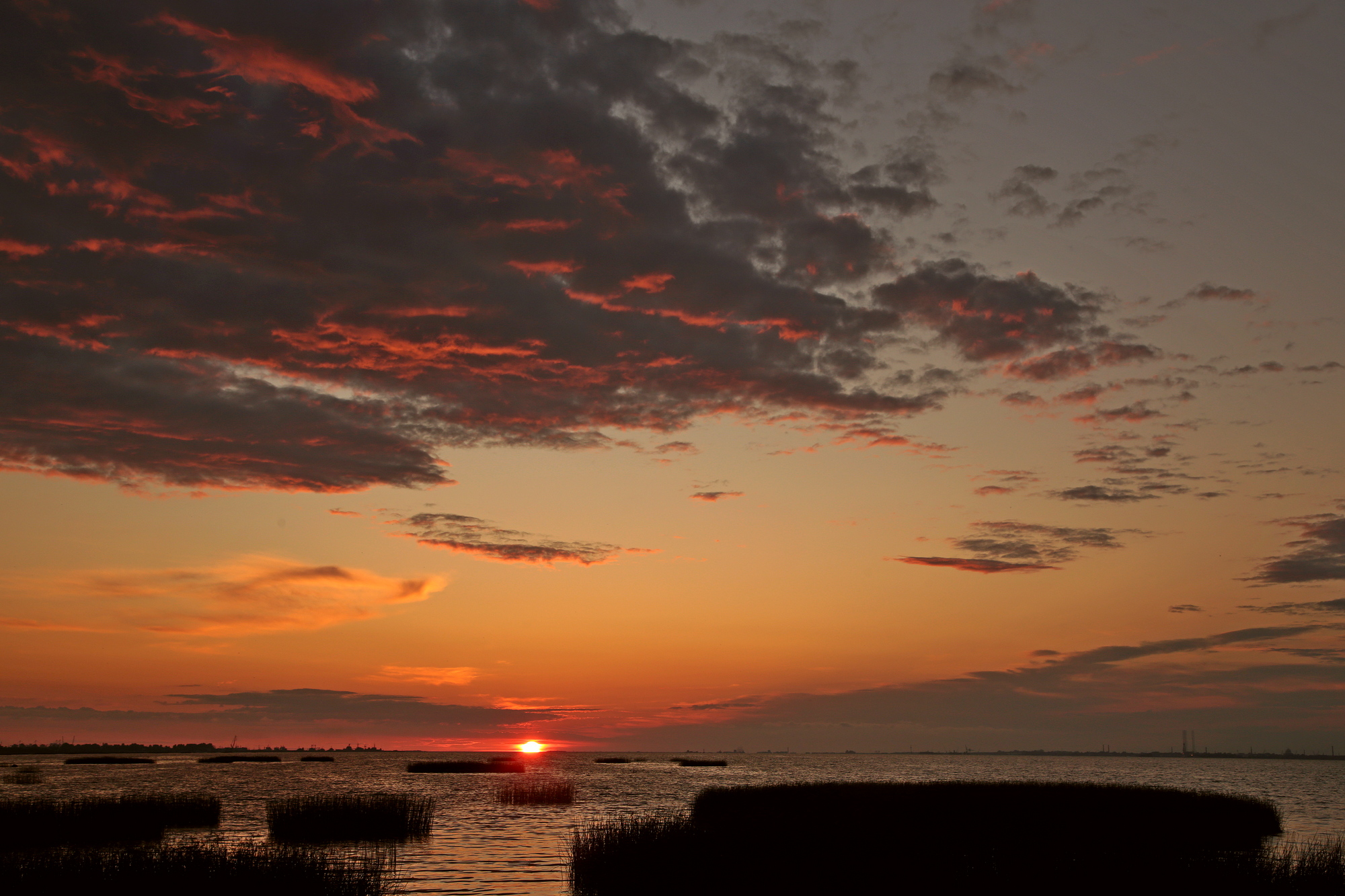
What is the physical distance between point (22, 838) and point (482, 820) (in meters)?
22.5

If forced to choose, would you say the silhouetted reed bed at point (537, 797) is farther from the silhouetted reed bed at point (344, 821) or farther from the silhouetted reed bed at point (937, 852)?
the silhouetted reed bed at point (937, 852)

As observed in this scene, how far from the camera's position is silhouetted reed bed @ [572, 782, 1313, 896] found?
82.4ft

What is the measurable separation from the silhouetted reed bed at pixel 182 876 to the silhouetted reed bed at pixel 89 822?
1087 cm

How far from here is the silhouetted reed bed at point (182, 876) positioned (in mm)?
Answer: 22172

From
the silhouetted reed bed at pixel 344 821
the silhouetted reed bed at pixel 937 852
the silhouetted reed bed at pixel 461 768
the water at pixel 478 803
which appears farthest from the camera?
the silhouetted reed bed at pixel 461 768

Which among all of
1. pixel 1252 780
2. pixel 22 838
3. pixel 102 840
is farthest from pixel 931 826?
pixel 1252 780

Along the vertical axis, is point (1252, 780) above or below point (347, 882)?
below

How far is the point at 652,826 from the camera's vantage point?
31641 millimetres

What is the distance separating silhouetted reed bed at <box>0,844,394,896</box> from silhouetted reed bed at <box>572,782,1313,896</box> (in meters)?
7.86

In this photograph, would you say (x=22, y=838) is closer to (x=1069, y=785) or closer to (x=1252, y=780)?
(x=1069, y=785)

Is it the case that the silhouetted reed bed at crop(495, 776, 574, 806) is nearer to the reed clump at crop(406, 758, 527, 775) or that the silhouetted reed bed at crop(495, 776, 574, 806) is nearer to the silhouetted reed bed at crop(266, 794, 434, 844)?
the silhouetted reed bed at crop(266, 794, 434, 844)

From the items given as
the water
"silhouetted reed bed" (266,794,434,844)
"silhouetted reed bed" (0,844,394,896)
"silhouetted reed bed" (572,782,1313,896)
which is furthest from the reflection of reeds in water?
"silhouetted reed bed" (572,782,1313,896)

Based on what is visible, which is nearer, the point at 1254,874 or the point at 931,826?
the point at 1254,874

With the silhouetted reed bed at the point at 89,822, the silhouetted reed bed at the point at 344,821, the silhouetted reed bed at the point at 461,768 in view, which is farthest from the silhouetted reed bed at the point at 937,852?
the silhouetted reed bed at the point at 461,768
